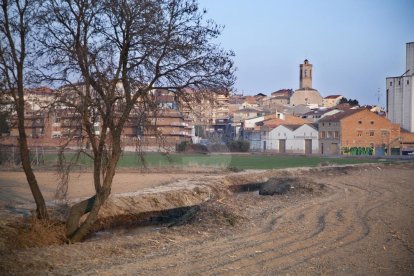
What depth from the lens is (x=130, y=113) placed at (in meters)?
16.2

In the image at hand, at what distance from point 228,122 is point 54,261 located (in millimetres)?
104897

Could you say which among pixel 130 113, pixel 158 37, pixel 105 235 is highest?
pixel 158 37

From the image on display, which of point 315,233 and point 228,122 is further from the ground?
point 228,122

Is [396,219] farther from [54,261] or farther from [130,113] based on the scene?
[54,261]

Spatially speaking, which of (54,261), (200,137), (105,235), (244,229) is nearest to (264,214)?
(244,229)

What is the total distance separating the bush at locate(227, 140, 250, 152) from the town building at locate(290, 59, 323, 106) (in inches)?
2825

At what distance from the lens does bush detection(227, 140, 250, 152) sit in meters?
91.2

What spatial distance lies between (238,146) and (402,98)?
30240 mm

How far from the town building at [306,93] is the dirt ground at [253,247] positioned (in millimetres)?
143659

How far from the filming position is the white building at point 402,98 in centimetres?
8406

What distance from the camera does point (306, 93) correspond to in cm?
16412

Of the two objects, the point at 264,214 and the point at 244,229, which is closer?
the point at 244,229

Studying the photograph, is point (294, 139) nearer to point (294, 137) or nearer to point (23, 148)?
point (294, 137)

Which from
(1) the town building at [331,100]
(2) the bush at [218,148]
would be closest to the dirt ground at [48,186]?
(2) the bush at [218,148]
